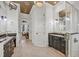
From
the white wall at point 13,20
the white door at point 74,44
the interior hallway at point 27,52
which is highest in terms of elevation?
the white wall at point 13,20

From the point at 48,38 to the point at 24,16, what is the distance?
259cm

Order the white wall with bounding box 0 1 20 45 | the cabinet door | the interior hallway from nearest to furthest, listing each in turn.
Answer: the white wall with bounding box 0 1 20 45 → the interior hallway → the cabinet door

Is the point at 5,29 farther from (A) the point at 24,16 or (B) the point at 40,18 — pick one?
(B) the point at 40,18

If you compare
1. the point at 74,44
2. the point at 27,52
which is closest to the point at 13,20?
the point at 27,52

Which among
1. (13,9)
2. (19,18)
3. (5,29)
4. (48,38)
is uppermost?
(13,9)

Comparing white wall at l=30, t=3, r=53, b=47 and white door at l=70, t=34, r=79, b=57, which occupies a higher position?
white wall at l=30, t=3, r=53, b=47

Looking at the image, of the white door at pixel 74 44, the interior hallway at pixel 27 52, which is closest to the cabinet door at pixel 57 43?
the interior hallway at pixel 27 52

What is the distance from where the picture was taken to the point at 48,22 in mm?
4988

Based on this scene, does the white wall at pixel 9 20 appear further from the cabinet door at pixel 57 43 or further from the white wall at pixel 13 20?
the cabinet door at pixel 57 43

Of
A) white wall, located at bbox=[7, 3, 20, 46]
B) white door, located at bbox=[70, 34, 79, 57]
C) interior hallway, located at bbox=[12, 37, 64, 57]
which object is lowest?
interior hallway, located at bbox=[12, 37, 64, 57]

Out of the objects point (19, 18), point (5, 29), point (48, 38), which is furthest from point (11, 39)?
point (48, 38)

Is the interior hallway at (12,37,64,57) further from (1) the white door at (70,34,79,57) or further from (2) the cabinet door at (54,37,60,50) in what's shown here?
(2) the cabinet door at (54,37,60,50)

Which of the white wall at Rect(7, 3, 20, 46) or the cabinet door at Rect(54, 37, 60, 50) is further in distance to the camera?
the cabinet door at Rect(54, 37, 60, 50)

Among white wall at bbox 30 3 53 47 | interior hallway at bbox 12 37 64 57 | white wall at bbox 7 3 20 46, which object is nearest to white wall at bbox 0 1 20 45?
white wall at bbox 7 3 20 46
